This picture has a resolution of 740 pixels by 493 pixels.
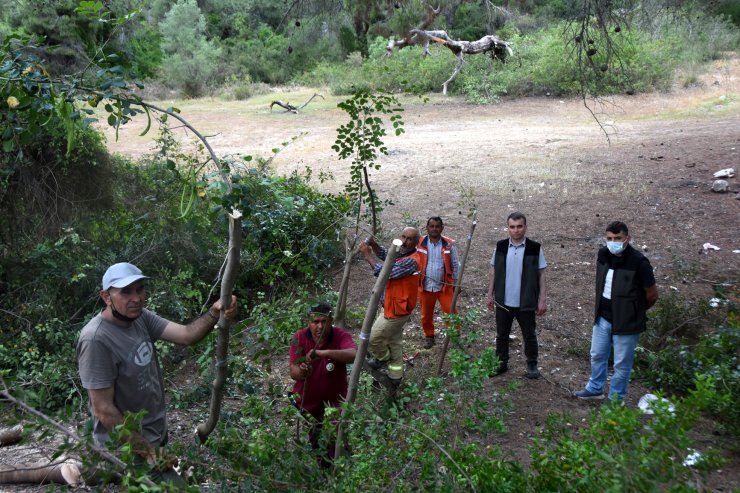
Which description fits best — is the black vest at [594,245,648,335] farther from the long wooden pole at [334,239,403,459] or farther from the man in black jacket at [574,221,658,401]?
the long wooden pole at [334,239,403,459]

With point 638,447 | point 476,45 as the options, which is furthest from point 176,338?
point 476,45

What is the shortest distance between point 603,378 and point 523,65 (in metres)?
18.5

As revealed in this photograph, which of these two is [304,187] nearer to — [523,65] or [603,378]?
[603,378]

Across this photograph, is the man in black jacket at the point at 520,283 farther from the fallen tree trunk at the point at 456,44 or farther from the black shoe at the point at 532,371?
the fallen tree trunk at the point at 456,44

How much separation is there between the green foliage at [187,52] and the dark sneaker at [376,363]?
2328 cm

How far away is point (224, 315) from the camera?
9.32ft

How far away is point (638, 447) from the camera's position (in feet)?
8.04

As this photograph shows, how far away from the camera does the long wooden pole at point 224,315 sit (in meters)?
2.64

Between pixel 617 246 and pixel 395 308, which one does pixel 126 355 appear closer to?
pixel 395 308

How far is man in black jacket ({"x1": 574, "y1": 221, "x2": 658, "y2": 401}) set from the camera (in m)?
5.09

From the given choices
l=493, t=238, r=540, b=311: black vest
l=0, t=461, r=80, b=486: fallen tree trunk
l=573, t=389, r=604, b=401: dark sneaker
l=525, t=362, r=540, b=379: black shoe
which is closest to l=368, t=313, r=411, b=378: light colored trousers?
l=493, t=238, r=540, b=311: black vest

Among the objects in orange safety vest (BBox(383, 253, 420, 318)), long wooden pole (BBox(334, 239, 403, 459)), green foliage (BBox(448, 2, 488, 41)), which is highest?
green foliage (BBox(448, 2, 488, 41))

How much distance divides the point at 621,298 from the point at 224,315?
3.36 m

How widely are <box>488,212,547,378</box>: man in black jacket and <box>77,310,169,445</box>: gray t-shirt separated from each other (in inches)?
119
